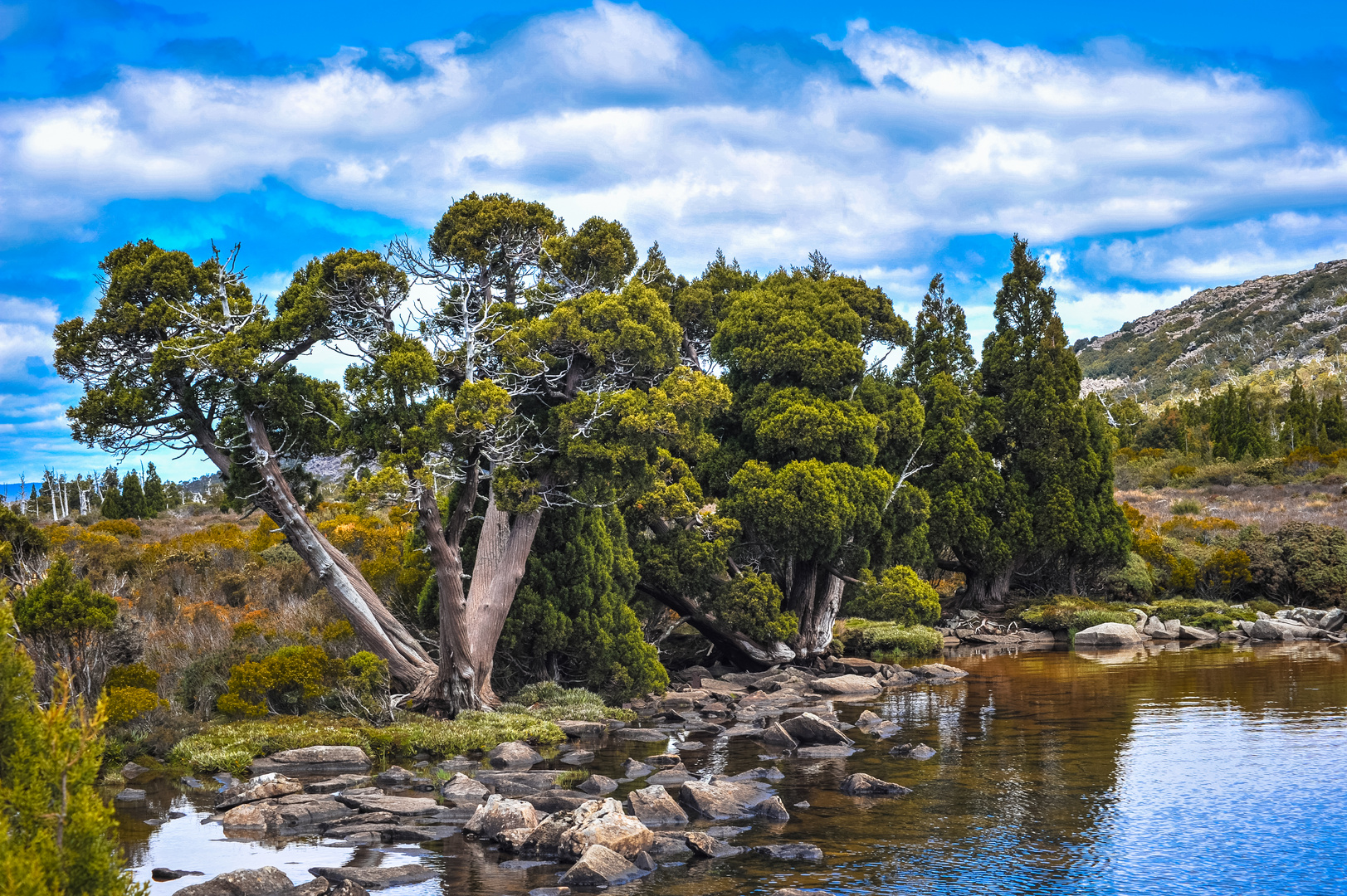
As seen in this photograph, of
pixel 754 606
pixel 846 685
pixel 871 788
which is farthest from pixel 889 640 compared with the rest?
pixel 871 788

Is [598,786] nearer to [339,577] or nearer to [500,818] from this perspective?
[500,818]

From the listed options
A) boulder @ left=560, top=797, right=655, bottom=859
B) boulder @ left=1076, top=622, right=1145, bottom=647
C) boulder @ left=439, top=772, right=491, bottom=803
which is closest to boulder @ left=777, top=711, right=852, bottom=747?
boulder @ left=439, top=772, right=491, bottom=803

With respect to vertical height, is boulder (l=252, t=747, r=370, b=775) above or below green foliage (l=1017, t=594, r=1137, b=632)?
above

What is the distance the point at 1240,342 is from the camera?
514 ft

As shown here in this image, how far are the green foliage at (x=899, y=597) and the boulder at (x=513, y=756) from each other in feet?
43.8

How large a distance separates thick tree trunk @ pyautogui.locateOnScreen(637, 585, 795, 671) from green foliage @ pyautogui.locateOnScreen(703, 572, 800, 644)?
0.72m

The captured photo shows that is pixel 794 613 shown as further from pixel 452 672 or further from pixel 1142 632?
pixel 1142 632

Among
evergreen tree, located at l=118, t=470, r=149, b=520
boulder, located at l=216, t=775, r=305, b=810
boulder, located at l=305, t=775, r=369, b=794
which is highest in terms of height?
evergreen tree, located at l=118, t=470, r=149, b=520

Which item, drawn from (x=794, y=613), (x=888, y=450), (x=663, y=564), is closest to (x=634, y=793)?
(x=663, y=564)

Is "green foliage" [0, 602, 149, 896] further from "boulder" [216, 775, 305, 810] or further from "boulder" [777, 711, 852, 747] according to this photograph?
"boulder" [777, 711, 852, 747]

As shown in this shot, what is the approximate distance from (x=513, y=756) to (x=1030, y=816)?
28.6 ft

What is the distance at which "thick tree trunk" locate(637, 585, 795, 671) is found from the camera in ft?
93.5

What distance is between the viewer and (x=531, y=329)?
21.0 meters

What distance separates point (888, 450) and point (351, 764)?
1996 cm
